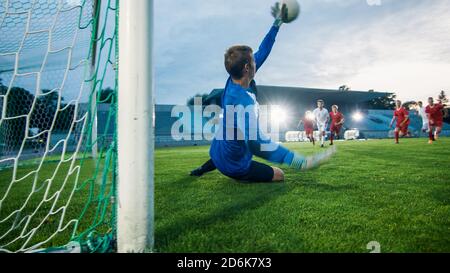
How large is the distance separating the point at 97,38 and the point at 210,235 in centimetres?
→ 153

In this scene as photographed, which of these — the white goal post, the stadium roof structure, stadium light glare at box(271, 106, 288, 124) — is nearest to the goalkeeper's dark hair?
the white goal post

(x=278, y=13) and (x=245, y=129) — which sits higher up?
(x=278, y=13)

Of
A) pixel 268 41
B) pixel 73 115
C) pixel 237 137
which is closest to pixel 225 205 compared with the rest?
pixel 237 137

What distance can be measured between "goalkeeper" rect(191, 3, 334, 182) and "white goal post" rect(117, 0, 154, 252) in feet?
6.03

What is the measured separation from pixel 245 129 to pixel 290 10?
159 centimetres

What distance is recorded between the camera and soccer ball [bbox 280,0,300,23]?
3621 mm

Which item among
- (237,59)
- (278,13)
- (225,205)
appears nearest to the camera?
(225,205)

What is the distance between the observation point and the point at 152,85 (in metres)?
1.66

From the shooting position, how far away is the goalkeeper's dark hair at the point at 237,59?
133 inches

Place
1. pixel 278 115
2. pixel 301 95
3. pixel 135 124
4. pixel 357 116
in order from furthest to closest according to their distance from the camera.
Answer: pixel 357 116 → pixel 301 95 → pixel 278 115 → pixel 135 124

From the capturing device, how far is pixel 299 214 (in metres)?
2.39

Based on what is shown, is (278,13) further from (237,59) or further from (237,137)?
(237,137)

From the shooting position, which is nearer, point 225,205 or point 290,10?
point 225,205
